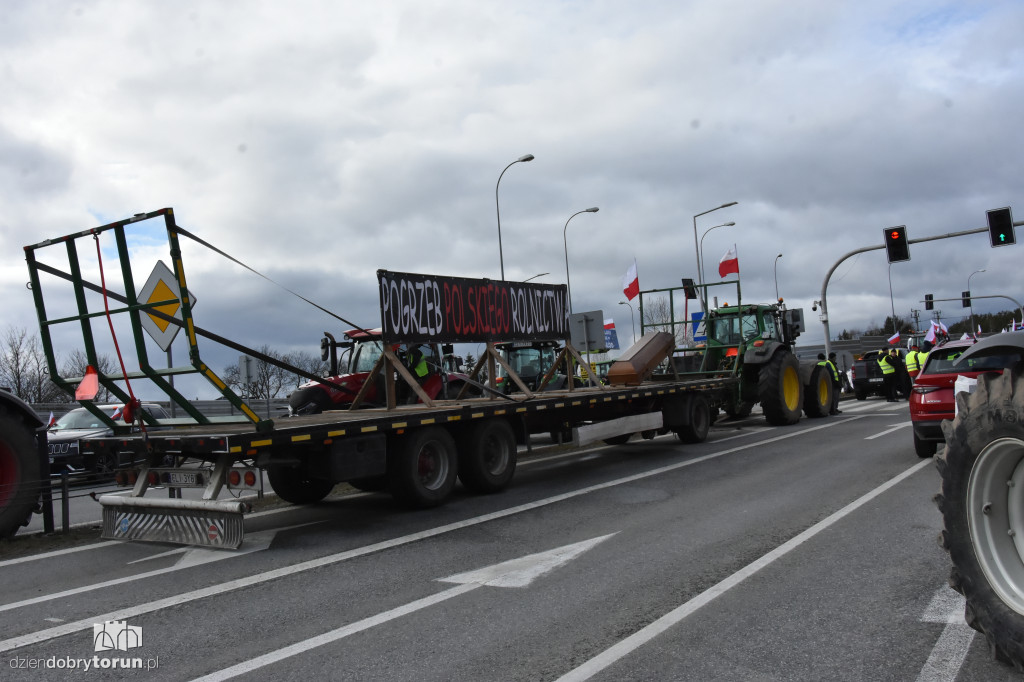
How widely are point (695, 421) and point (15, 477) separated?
1114cm

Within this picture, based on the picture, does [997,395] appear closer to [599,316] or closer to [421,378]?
[421,378]

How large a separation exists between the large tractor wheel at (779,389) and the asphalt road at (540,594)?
25.8 feet

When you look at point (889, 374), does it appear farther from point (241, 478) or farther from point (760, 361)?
point (241, 478)

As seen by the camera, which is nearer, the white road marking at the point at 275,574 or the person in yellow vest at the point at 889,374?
the white road marking at the point at 275,574

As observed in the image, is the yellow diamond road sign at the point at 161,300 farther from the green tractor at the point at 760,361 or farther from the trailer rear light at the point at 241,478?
the green tractor at the point at 760,361

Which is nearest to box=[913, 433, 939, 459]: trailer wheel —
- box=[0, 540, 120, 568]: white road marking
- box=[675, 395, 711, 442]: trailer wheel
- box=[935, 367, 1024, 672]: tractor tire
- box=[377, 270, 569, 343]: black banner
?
box=[675, 395, 711, 442]: trailer wheel

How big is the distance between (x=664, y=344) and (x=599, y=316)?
11.1 feet

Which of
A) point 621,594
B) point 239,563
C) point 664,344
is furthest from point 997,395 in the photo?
point 664,344

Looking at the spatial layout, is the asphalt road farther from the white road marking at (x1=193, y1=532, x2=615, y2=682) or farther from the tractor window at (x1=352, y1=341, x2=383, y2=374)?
the tractor window at (x1=352, y1=341, x2=383, y2=374)

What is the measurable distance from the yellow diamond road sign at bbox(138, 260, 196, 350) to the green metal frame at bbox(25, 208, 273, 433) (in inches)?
1.4

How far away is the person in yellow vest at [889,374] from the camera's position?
24.9 m

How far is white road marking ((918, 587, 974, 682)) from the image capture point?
3.77 metres

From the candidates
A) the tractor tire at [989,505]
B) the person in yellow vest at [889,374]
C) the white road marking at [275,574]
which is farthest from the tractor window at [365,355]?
the person in yellow vest at [889,374]

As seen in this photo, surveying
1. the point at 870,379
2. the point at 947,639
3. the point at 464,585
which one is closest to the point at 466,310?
the point at 464,585
